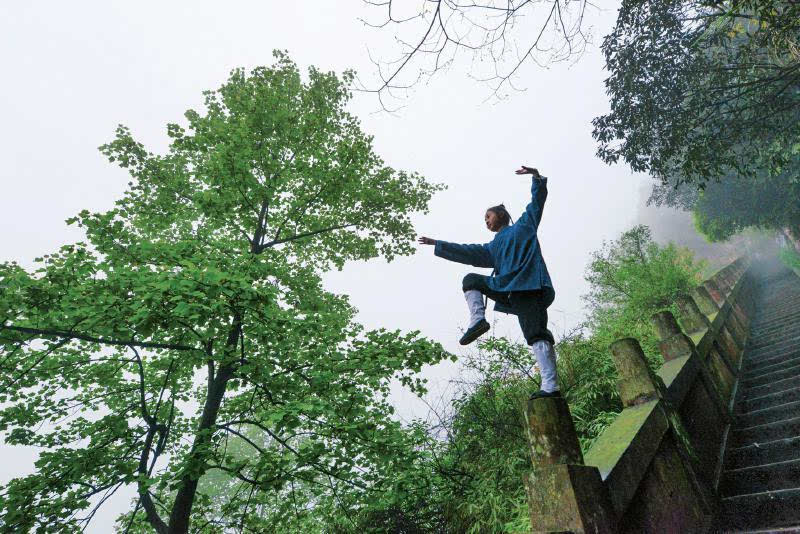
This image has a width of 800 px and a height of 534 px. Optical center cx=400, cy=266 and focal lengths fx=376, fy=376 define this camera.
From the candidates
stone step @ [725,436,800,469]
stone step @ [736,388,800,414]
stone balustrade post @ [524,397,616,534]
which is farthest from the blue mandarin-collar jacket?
stone step @ [736,388,800,414]

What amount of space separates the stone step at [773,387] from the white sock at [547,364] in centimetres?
469

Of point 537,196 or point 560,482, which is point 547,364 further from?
point 537,196

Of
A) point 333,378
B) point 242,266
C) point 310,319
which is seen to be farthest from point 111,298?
point 333,378

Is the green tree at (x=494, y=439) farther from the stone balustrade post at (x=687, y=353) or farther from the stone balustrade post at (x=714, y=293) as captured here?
the stone balustrade post at (x=714, y=293)

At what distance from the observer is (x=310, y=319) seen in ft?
16.1

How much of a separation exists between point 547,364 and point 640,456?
0.93 m

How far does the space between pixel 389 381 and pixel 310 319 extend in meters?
1.63

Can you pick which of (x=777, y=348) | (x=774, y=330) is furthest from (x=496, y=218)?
(x=774, y=330)

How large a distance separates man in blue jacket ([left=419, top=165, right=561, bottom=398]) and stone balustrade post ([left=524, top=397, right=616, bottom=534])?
0.77ft

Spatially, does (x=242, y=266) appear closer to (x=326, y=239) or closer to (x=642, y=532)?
(x=326, y=239)

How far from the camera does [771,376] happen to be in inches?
225

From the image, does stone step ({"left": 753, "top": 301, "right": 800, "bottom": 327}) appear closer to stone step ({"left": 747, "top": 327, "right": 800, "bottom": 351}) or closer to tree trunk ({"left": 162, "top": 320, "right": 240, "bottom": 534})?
stone step ({"left": 747, "top": 327, "right": 800, "bottom": 351})

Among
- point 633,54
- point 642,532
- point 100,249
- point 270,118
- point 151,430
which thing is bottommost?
point 642,532

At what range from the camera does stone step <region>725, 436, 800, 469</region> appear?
3629 mm
